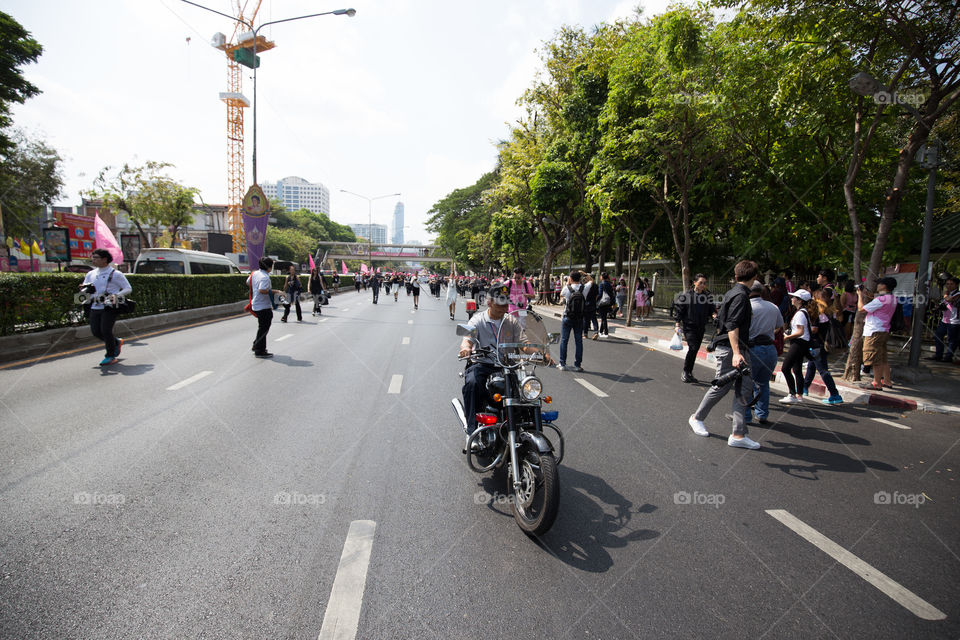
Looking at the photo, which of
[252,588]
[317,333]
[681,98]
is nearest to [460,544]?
[252,588]

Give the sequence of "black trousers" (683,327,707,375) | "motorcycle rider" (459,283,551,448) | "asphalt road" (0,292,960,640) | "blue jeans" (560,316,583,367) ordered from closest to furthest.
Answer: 1. "asphalt road" (0,292,960,640)
2. "motorcycle rider" (459,283,551,448)
3. "black trousers" (683,327,707,375)
4. "blue jeans" (560,316,583,367)

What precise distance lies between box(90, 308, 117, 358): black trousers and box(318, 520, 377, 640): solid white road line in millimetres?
7009

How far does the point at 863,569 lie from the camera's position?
278cm

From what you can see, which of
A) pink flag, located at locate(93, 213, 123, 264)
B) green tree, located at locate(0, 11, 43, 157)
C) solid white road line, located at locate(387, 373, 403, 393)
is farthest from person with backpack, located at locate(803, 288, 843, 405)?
green tree, located at locate(0, 11, 43, 157)

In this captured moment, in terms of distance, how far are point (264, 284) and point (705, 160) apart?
11977 mm

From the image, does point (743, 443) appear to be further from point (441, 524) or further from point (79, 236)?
point (79, 236)

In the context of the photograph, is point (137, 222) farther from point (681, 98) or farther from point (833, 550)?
point (833, 550)

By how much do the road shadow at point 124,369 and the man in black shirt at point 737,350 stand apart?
787 cm

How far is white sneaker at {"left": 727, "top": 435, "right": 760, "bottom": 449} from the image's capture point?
4.82 m

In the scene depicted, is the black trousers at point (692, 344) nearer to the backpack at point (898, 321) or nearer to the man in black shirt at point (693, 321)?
the man in black shirt at point (693, 321)

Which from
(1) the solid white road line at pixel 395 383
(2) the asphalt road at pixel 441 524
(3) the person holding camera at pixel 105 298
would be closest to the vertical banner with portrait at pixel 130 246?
(3) the person holding camera at pixel 105 298

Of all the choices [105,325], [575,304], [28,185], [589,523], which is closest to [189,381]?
[105,325]

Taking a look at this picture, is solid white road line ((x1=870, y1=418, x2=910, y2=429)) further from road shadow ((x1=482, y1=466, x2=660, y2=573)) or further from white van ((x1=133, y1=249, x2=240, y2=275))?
white van ((x1=133, y1=249, x2=240, y2=275))

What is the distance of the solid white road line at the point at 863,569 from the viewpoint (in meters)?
2.45
